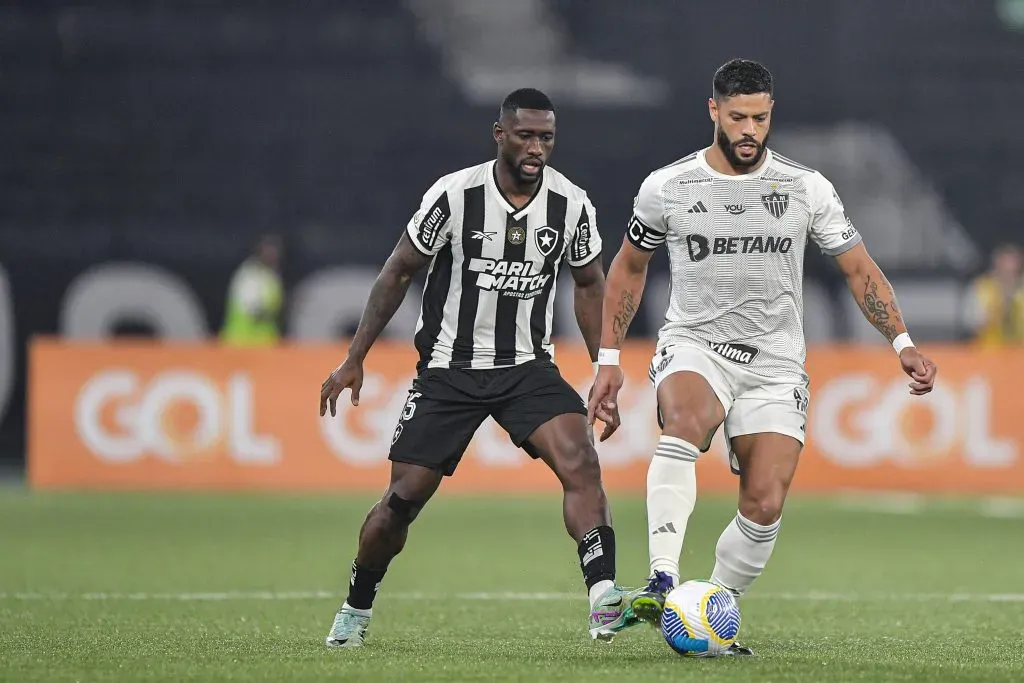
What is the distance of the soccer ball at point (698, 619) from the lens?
598cm

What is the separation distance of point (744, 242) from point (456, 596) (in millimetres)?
2938

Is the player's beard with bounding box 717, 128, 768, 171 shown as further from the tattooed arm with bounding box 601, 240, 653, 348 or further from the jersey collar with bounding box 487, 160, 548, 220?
the jersey collar with bounding box 487, 160, 548, 220

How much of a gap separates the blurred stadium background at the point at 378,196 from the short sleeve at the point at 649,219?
8.37 meters

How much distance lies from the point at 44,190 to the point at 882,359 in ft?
28.6

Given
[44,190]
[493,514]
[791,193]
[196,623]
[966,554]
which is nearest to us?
[791,193]

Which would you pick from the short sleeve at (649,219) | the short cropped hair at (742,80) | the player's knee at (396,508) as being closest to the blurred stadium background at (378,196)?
the short sleeve at (649,219)

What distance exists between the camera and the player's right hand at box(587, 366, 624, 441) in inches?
253

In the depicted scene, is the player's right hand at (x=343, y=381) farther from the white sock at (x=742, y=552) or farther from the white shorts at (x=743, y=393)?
the white sock at (x=742, y=552)

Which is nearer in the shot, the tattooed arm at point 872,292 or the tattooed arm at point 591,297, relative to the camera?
the tattooed arm at point 872,292

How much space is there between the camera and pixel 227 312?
17.9m

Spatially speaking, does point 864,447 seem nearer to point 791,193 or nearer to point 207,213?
point 207,213

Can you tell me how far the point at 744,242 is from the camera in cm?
650

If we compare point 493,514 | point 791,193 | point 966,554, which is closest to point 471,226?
point 791,193

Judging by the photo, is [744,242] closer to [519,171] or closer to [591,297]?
[591,297]
